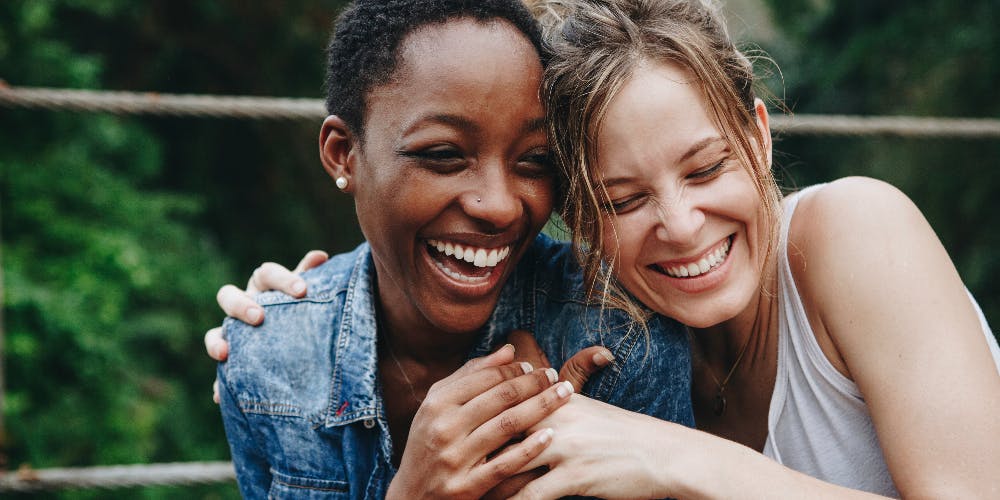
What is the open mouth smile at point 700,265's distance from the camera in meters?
1.64

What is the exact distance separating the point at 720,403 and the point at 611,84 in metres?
0.79

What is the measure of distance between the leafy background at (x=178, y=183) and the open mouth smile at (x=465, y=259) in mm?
798

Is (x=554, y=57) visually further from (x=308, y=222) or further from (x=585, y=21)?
(x=308, y=222)

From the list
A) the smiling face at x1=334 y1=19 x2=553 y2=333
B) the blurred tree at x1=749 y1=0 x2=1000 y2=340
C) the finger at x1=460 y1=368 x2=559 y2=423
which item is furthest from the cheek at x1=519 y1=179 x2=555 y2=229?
the blurred tree at x1=749 y1=0 x2=1000 y2=340

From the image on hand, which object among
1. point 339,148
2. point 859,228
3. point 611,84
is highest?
point 611,84

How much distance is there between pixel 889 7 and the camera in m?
5.67

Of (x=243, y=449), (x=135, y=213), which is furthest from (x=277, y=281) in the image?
(x=135, y=213)

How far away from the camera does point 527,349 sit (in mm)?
A: 1729

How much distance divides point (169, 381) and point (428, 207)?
3228mm

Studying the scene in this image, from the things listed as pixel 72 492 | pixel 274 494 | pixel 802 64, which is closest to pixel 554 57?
pixel 274 494

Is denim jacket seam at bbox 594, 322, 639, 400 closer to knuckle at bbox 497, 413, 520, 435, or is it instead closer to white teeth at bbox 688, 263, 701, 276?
white teeth at bbox 688, 263, 701, 276

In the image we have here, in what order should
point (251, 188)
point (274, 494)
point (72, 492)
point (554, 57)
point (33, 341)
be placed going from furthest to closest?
point (251, 188), point (72, 492), point (33, 341), point (274, 494), point (554, 57)

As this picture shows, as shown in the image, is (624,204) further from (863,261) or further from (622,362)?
(863,261)

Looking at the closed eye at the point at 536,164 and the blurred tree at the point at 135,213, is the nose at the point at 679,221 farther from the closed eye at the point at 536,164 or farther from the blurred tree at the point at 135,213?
the blurred tree at the point at 135,213
